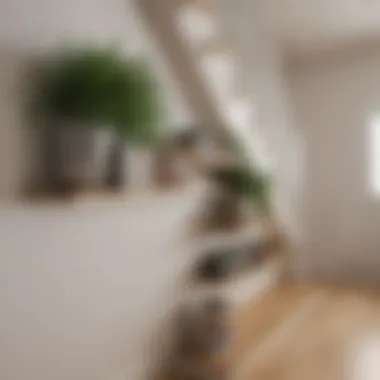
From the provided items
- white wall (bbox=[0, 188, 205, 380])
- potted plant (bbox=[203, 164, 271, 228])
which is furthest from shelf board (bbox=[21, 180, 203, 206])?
potted plant (bbox=[203, 164, 271, 228])

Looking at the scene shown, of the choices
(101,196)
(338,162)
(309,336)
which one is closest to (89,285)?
(101,196)

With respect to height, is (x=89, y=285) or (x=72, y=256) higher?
(x=72, y=256)

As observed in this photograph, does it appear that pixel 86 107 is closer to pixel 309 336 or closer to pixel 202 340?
pixel 202 340

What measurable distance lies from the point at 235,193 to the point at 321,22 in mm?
1428

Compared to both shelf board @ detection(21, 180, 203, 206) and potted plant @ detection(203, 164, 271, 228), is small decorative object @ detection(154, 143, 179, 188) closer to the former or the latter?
shelf board @ detection(21, 180, 203, 206)

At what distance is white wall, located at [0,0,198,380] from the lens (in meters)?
1.74

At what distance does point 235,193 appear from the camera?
3.20 m

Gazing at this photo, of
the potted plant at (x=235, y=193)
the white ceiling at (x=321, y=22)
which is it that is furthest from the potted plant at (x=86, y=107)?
the white ceiling at (x=321, y=22)

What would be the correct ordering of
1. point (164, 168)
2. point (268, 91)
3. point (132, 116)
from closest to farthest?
point (132, 116)
point (164, 168)
point (268, 91)

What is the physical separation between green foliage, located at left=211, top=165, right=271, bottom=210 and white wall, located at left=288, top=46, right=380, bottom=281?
1323mm

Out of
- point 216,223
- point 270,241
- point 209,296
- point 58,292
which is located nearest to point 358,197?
point 270,241

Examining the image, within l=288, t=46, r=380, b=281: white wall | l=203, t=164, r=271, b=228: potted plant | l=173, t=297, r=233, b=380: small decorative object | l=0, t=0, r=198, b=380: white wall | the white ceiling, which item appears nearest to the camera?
l=0, t=0, r=198, b=380: white wall

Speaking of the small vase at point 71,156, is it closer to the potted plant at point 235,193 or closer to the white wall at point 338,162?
the potted plant at point 235,193

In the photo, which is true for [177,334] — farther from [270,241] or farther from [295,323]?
[270,241]
